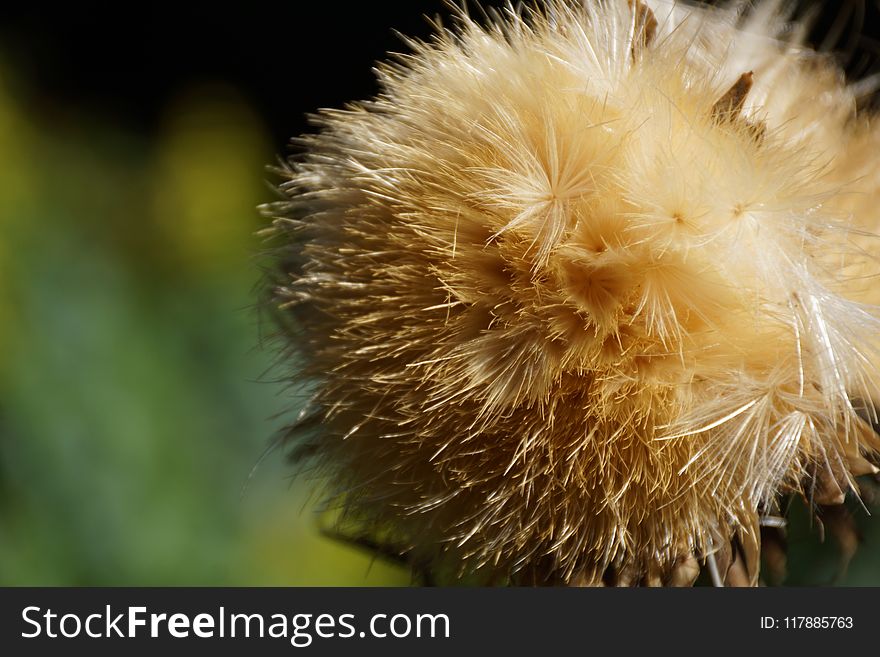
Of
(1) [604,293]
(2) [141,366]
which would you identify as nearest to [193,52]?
(2) [141,366]

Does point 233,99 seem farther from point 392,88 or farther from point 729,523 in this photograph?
point 729,523

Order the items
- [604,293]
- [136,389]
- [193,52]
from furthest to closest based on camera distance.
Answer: [193,52]
[136,389]
[604,293]

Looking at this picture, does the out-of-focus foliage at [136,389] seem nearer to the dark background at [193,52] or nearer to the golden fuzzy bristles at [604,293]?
the dark background at [193,52]

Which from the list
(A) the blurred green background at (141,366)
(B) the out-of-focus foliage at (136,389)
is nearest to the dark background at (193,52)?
(A) the blurred green background at (141,366)

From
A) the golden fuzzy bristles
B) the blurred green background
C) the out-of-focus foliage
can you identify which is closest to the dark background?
the blurred green background

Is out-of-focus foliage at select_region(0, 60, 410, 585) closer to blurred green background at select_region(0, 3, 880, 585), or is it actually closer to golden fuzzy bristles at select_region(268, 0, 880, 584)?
blurred green background at select_region(0, 3, 880, 585)

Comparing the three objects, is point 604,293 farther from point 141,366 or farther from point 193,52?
point 193,52
